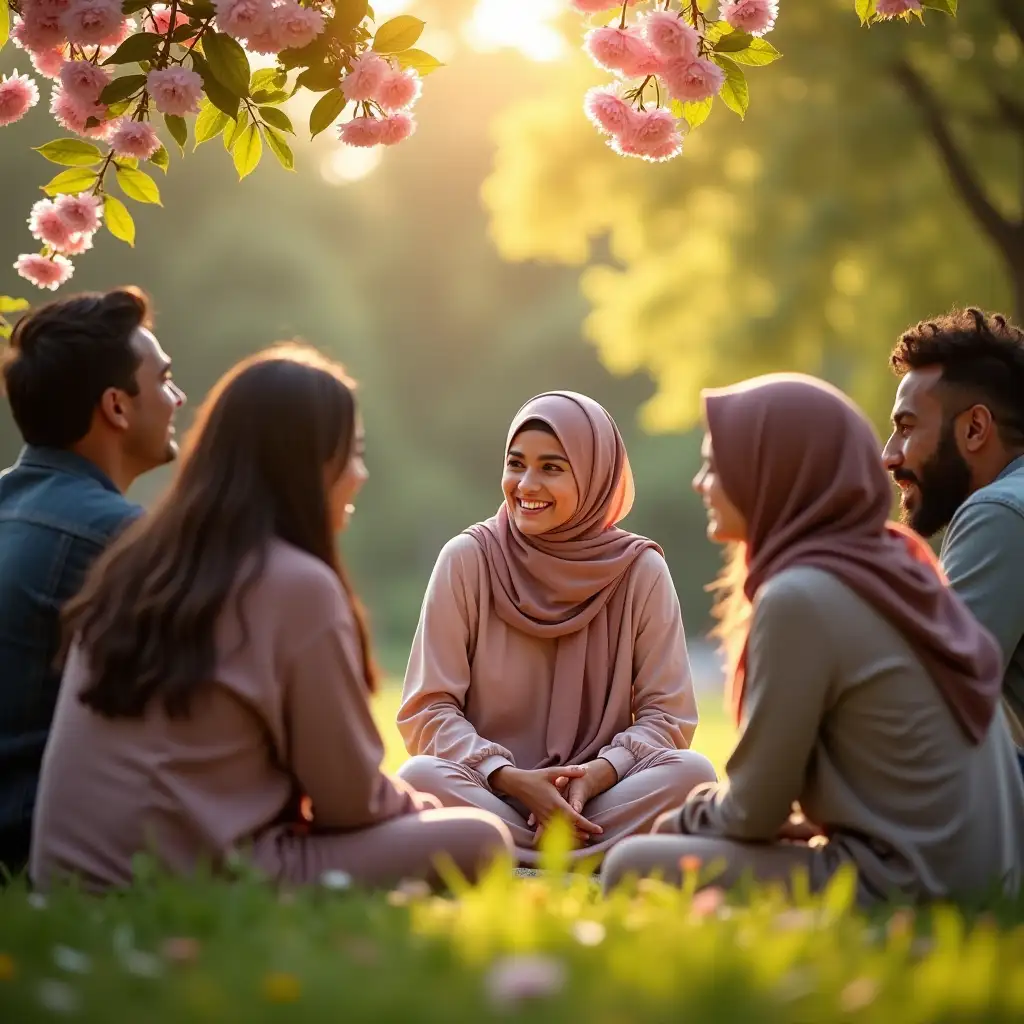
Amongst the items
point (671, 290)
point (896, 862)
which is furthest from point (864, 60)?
point (896, 862)

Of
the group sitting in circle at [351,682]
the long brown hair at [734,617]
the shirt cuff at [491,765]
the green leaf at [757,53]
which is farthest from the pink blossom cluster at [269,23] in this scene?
the shirt cuff at [491,765]

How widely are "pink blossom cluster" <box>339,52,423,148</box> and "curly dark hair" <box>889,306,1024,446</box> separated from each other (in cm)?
166

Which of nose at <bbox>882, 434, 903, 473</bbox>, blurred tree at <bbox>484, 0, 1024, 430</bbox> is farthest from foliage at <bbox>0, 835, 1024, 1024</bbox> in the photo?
blurred tree at <bbox>484, 0, 1024, 430</bbox>

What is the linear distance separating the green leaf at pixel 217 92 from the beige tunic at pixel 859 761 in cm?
191

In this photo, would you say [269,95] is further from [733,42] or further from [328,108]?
[733,42]

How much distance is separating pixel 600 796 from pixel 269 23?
256cm

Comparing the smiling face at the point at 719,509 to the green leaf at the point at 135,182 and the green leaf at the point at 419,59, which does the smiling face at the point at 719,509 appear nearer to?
the green leaf at the point at 419,59

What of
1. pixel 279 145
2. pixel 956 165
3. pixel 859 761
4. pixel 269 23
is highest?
pixel 956 165

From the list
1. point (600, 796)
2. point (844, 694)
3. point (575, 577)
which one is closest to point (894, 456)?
point (575, 577)

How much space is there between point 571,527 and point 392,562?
37.1m

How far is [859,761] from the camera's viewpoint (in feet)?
10.9

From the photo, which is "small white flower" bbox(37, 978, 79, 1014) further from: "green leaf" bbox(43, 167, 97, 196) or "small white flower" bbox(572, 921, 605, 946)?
"green leaf" bbox(43, 167, 97, 196)

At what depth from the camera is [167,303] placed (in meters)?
37.8

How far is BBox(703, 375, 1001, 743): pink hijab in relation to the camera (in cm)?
328
